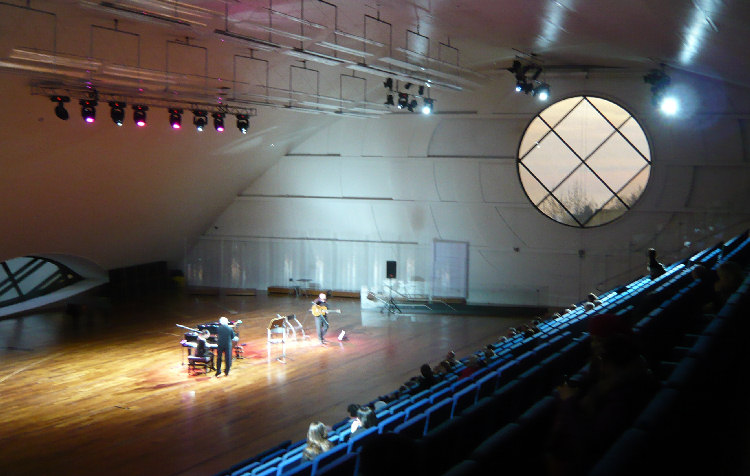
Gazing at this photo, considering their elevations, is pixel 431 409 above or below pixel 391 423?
above

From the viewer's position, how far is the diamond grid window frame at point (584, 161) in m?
16.0

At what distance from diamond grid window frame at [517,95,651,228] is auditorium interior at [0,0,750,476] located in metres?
0.05

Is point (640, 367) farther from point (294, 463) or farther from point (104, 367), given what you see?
point (104, 367)

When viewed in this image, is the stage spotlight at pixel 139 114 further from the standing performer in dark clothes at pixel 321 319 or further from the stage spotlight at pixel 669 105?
the stage spotlight at pixel 669 105

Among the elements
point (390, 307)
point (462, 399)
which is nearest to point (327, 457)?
point (462, 399)

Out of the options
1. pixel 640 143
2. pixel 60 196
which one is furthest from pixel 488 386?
pixel 640 143

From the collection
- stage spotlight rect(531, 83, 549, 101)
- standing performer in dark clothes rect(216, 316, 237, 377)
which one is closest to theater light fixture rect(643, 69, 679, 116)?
stage spotlight rect(531, 83, 549, 101)

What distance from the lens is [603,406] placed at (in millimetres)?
2787

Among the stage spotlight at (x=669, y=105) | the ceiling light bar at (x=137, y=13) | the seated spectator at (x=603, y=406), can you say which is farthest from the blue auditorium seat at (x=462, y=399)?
the stage spotlight at (x=669, y=105)

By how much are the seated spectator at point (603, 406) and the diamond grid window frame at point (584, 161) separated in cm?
1407

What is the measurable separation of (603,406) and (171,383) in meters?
8.77

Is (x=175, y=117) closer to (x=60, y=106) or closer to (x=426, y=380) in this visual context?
(x=60, y=106)

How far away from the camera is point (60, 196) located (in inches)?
514

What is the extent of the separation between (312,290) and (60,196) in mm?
7440
